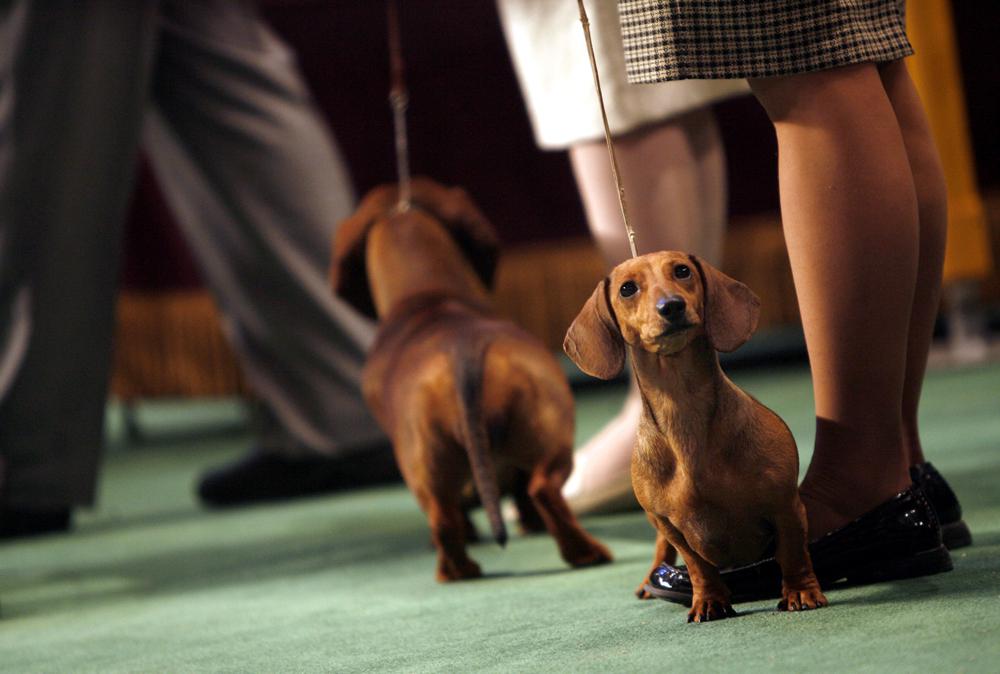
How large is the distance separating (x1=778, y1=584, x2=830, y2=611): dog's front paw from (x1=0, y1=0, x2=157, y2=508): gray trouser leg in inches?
55.5

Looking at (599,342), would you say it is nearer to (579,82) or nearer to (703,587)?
(703,587)

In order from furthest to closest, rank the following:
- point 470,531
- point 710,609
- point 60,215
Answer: point 60,215 → point 470,531 → point 710,609

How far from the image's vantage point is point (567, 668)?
1036 millimetres

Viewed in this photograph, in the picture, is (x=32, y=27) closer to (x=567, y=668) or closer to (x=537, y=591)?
(x=537, y=591)

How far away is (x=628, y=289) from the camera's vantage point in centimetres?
105

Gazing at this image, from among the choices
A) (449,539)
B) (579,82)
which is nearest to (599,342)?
(449,539)

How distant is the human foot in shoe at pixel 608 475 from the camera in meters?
1.77

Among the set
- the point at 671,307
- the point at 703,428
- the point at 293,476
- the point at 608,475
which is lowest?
the point at 293,476

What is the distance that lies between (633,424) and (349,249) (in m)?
0.41

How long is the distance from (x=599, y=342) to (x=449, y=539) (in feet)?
1.53

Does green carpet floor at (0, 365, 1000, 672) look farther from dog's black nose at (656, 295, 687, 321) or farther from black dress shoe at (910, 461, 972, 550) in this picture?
dog's black nose at (656, 295, 687, 321)

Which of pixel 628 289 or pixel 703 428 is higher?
pixel 628 289

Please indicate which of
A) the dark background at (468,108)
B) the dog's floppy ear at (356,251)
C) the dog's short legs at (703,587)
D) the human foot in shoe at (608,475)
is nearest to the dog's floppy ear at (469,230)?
the dog's floppy ear at (356,251)

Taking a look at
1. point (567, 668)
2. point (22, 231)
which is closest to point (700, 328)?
point (567, 668)
